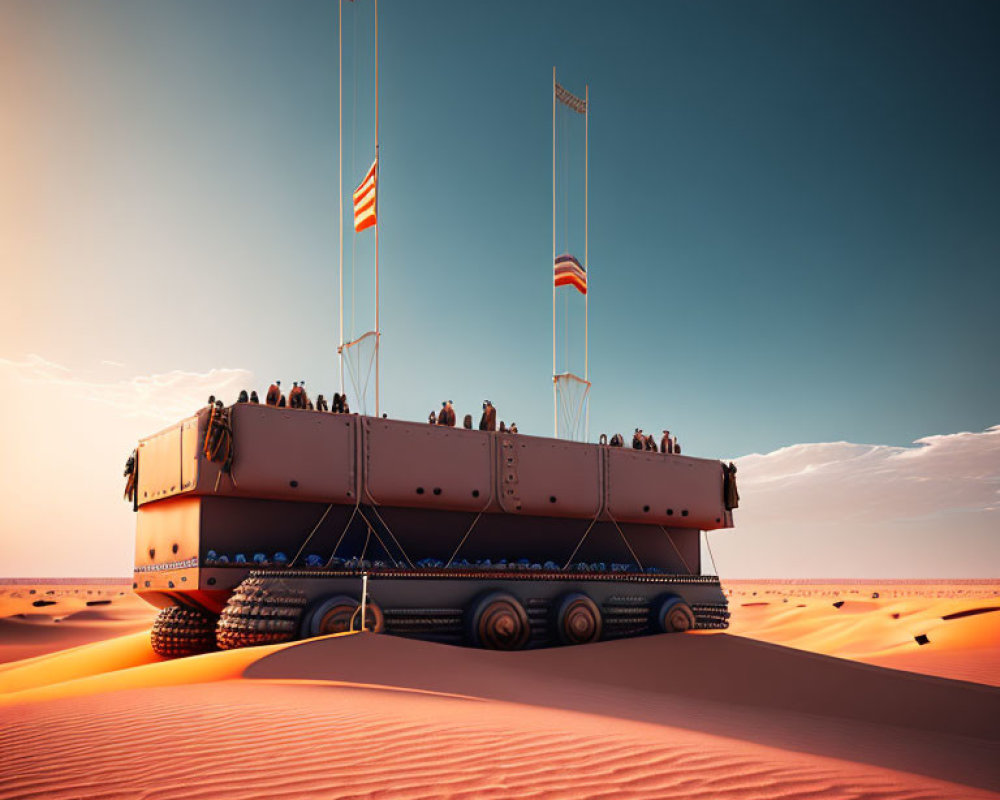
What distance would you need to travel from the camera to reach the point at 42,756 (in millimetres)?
5312

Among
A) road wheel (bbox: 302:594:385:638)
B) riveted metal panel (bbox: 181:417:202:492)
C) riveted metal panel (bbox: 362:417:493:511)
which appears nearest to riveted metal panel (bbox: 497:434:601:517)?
riveted metal panel (bbox: 362:417:493:511)

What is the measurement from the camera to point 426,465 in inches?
604

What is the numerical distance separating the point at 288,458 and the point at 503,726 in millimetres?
8291

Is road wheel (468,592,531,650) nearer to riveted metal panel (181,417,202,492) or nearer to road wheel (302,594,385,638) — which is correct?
road wheel (302,594,385,638)

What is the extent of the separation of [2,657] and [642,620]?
66.9 feet

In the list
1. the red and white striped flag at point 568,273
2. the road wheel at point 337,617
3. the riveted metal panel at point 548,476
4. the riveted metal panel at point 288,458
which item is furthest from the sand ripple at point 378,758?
the red and white striped flag at point 568,273

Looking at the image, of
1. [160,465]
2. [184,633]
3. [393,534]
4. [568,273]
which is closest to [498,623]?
[393,534]

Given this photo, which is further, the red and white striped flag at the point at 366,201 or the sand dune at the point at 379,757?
the red and white striped flag at the point at 366,201

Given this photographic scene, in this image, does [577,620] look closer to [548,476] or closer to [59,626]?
[548,476]

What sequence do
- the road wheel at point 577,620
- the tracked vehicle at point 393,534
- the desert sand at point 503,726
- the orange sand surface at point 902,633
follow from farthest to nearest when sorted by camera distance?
the orange sand surface at point 902,633 < the road wheel at point 577,620 < the tracked vehicle at point 393,534 < the desert sand at point 503,726

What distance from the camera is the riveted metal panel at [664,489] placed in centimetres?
1777

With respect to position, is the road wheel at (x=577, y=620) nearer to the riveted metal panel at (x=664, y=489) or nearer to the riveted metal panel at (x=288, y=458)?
the riveted metal panel at (x=664, y=489)

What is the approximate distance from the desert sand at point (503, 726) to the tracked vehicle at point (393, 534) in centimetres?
126

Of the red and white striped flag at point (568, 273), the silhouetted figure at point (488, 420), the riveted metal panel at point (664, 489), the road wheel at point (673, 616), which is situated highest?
the red and white striped flag at point (568, 273)
